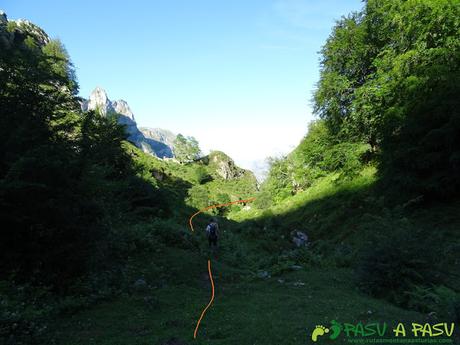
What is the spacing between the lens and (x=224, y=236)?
26750 mm

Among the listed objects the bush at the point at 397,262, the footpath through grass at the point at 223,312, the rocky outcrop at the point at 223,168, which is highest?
the rocky outcrop at the point at 223,168

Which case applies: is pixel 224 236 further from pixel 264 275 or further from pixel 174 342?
pixel 174 342

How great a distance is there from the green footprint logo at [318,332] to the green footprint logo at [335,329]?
16 centimetres

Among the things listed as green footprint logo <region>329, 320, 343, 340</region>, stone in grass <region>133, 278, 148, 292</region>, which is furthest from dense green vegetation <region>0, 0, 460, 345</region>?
green footprint logo <region>329, 320, 343, 340</region>

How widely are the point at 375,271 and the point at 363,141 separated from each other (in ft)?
53.8

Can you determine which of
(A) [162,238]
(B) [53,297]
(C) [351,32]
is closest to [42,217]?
(B) [53,297]

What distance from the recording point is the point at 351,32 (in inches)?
1126

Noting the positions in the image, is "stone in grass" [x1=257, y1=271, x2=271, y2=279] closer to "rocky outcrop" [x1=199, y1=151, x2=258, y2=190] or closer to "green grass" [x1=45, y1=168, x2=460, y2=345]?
"green grass" [x1=45, y1=168, x2=460, y2=345]

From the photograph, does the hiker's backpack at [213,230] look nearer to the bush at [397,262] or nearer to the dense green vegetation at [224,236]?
the dense green vegetation at [224,236]

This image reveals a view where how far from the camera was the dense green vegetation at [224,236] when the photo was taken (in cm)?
915

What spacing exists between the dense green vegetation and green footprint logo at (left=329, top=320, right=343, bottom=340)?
21.7 inches

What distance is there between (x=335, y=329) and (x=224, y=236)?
18726mm

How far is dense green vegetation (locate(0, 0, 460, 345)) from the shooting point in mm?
9148

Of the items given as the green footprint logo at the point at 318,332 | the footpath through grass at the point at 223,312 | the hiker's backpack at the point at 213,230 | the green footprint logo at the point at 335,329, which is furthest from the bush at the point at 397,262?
the hiker's backpack at the point at 213,230
